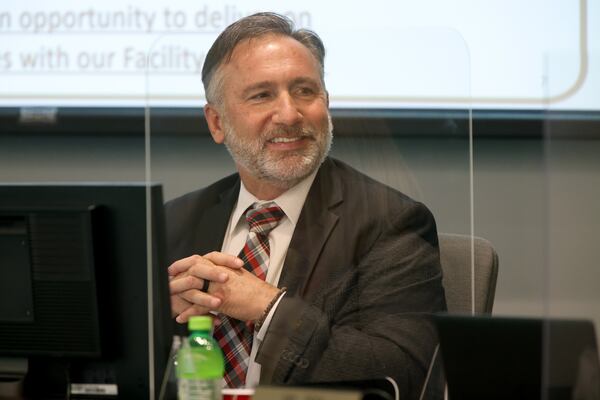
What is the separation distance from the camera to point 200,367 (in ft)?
5.23

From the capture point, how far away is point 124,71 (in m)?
3.34

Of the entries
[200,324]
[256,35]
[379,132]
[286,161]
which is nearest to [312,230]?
[286,161]

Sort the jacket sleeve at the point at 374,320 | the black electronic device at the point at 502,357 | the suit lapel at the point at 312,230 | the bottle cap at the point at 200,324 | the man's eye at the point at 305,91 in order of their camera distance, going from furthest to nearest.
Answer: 1. the man's eye at the point at 305,91
2. the suit lapel at the point at 312,230
3. the jacket sleeve at the point at 374,320
4. the bottle cap at the point at 200,324
5. the black electronic device at the point at 502,357

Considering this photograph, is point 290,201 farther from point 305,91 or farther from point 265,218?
point 305,91

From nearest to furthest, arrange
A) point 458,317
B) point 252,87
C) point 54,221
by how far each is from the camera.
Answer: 1. point 458,317
2. point 54,221
3. point 252,87

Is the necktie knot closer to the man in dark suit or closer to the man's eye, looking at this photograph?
the man in dark suit

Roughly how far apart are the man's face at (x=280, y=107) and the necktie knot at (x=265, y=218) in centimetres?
6

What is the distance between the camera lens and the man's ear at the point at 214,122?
2.30 metres

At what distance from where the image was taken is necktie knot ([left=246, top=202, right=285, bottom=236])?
220 centimetres

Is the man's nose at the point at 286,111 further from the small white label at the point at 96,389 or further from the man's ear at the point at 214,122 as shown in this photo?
the small white label at the point at 96,389

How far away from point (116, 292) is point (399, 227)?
2.33 feet

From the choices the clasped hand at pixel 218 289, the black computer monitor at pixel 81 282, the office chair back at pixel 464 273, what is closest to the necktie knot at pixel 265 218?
the clasped hand at pixel 218 289

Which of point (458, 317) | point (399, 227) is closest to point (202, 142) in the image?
point (399, 227)

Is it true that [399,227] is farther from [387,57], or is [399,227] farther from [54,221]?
[54,221]
